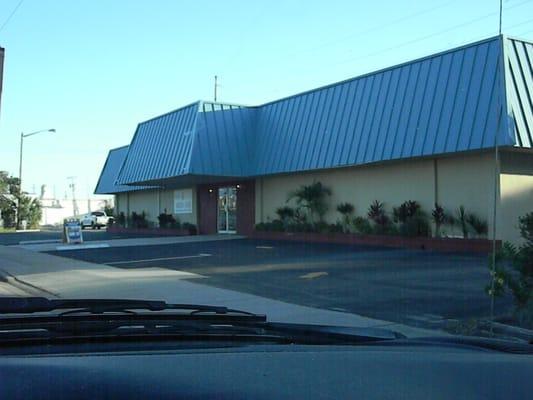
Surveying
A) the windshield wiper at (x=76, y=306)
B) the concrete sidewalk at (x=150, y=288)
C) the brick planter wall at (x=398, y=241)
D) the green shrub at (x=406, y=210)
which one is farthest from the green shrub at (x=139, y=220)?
the windshield wiper at (x=76, y=306)

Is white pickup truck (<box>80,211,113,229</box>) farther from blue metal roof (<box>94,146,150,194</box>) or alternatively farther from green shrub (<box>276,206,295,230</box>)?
green shrub (<box>276,206,295,230</box>)

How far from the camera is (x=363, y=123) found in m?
23.0

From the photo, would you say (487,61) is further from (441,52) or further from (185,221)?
(185,221)

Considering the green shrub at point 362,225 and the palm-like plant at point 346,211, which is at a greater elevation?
the palm-like plant at point 346,211

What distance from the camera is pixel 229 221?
108 ft

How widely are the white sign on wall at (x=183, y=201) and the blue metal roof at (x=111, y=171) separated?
1008 centimetres

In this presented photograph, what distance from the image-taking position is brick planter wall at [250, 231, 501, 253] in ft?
62.4

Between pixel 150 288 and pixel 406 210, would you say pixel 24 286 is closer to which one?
pixel 150 288

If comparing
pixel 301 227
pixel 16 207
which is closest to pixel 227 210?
pixel 301 227

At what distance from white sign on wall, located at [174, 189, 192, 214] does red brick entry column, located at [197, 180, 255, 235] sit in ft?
3.93

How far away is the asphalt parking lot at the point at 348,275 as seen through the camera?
10.2 meters

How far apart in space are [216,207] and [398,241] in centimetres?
1449

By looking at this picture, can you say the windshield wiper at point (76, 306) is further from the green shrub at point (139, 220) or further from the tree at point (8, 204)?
the tree at point (8, 204)

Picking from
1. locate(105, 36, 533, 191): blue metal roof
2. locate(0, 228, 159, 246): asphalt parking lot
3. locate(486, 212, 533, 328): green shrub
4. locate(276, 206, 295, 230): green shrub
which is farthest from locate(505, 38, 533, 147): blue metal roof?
locate(0, 228, 159, 246): asphalt parking lot
